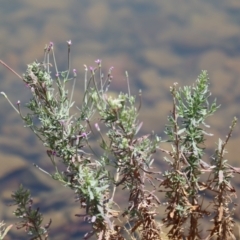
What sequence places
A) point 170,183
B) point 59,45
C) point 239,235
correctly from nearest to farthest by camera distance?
point 170,183
point 239,235
point 59,45

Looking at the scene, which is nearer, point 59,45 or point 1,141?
point 1,141

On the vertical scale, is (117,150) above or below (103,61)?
below

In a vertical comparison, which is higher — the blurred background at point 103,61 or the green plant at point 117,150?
the blurred background at point 103,61

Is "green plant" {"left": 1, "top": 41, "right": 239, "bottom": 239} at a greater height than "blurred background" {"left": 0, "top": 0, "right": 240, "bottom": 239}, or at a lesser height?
lesser

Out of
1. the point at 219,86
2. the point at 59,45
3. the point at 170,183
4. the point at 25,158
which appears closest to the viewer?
the point at 170,183

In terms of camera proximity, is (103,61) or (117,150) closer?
(117,150)

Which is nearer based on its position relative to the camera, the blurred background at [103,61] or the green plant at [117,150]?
the green plant at [117,150]

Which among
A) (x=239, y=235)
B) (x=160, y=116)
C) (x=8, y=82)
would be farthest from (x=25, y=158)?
(x=239, y=235)

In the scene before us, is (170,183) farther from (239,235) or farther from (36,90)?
(239,235)

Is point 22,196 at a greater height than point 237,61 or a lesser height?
lesser

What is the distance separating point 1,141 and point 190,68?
1.25 metres

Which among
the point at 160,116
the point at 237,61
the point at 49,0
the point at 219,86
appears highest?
the point at 49,0

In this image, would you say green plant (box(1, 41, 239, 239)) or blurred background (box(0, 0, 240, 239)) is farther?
blurred background (box(0, 0, 240, 239))

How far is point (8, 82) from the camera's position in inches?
119
